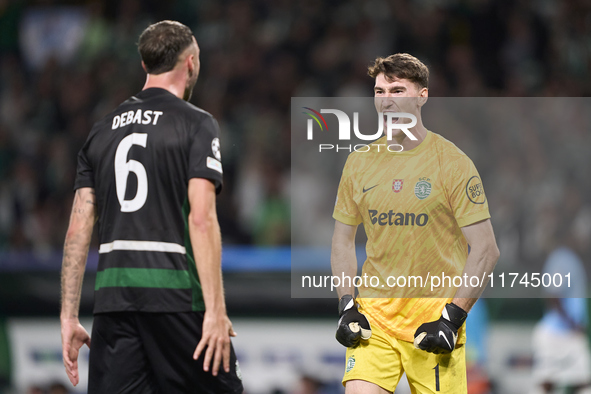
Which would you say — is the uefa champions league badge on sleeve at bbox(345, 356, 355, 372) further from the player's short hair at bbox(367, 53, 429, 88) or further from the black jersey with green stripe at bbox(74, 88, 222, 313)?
the player's short hair at bbox(367, 53, 429, 88)

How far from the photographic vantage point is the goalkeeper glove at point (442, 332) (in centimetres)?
414

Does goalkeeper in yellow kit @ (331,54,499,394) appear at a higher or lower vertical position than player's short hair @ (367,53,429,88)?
lower

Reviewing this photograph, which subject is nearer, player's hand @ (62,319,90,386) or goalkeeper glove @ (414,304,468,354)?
goalkeeper glove @ (414,304,468,354)

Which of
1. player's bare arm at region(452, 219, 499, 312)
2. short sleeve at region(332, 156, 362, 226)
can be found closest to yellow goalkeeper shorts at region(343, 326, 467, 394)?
player's bare arm at region(452, 219, 499, 312)

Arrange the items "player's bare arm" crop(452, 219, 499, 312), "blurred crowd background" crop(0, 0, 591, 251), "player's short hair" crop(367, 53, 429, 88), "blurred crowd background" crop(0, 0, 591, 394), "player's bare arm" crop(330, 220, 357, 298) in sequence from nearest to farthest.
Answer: "player's bare arm" crop(452, 219, 499, 312)
"player's short hair" crop(367, 53, 429, 88)
"player's bare arm" crop(330, 220, 357, 298)
"blurred crowd background" crop(0, 0, 591, 394)
"blurred crowd background" crop(0, 0, 591, 251)

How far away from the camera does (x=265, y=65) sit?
10.7m

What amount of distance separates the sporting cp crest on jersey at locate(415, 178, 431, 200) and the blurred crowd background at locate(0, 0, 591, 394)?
2.92 m

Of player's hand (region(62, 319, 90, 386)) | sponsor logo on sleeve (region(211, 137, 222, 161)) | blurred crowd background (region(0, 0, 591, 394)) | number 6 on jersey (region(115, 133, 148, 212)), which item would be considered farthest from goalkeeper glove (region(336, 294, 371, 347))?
blurred crowd background (region(0, 0, 591, 394))

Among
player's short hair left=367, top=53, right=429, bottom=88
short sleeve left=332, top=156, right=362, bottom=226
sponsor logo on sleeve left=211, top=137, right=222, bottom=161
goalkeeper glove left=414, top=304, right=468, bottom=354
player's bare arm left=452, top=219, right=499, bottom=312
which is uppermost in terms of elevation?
player's short hair left=367, top=53, right=429, bottom=88

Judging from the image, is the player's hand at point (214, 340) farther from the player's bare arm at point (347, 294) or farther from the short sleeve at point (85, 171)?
the short sleeve at point (85, 171)

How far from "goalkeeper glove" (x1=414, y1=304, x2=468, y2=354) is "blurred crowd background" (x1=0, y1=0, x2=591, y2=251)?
163 inches

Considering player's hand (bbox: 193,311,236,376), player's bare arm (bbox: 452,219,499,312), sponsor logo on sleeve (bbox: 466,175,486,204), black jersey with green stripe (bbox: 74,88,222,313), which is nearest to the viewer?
player's hand (bbox: 193,311,236,376)

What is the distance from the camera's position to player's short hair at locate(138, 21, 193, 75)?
167 inches

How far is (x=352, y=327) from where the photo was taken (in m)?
4.34
